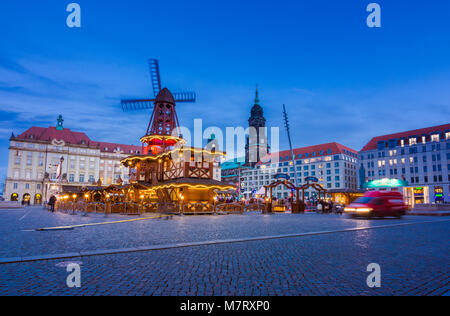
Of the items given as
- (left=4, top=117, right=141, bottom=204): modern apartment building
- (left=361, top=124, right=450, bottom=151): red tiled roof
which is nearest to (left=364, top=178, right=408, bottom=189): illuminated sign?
(left=361, top=124, right=450, bottom=151): red tiled roof

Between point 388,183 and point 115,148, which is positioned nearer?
point 388,183

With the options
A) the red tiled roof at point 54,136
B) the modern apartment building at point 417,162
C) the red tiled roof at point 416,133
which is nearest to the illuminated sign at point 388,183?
the modern apartment building at point 417,162

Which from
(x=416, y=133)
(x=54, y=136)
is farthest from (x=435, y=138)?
(x=54, y=136)

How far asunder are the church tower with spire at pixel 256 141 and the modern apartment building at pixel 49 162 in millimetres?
68819

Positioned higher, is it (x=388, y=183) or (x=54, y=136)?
(x=54, y=136)

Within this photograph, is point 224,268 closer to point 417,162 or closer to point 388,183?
point 388,183

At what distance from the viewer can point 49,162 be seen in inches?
3720

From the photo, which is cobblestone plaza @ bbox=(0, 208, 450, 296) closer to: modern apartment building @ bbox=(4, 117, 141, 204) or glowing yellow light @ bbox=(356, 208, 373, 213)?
glowing yellow light @ bbox=(356, 208, 373, 213)

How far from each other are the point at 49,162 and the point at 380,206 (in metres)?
99.2

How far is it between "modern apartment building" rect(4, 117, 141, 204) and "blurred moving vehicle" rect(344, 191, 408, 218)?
81039 millimetres

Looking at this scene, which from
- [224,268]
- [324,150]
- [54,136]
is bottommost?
[224,268]

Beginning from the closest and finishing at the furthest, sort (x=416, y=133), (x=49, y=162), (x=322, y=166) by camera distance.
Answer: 1. (x=416, y=133)
2. (x=49, y=162)
3. (x=322, y=166)

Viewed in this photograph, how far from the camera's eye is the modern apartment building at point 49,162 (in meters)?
89.3
